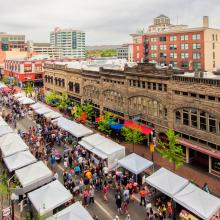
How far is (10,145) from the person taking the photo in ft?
98.9

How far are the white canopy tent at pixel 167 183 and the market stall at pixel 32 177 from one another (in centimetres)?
911

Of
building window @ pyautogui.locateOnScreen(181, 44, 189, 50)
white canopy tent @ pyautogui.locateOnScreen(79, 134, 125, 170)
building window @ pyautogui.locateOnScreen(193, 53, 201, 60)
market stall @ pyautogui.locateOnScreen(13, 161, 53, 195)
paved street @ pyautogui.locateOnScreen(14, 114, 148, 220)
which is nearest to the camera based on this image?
paved street @ pyautogui.locateOnScreen(14, 114, 148, 220)

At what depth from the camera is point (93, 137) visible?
32.4m

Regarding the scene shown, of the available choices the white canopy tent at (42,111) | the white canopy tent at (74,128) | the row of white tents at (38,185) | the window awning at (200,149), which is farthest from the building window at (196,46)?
the row of white tents at (38,185)

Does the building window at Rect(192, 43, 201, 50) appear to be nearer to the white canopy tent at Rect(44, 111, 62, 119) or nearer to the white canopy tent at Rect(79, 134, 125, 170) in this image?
the white canopy tent at Rect(44, 111, 62, 119)

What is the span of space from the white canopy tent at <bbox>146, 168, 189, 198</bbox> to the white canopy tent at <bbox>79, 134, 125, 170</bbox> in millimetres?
6019

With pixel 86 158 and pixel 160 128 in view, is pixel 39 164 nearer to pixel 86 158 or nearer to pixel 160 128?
pixel 86 158

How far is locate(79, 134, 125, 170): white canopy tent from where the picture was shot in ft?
90.4

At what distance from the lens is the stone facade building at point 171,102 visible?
26.9 metres

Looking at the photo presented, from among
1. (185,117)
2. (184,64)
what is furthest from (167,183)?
(184,64)

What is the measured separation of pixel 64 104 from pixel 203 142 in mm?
33292

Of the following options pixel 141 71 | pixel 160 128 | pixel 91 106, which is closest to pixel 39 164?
pixel 160 128

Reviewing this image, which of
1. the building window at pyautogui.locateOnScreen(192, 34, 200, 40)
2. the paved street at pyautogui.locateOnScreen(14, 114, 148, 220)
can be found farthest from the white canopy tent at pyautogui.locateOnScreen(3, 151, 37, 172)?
the building window at pyautogui.locateOnScreen(192, 34, 200, 40)

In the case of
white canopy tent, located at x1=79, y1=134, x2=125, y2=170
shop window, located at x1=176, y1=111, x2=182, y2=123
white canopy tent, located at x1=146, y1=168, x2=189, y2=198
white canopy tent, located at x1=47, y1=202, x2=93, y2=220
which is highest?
shop window, located at x1=176, y1=111, x2=182, y2=123
